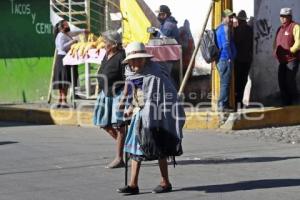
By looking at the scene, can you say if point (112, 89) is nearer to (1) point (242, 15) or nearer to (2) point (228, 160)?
(2) point (228, 160)

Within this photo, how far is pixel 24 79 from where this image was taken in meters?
19.0

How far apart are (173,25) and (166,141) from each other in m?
7.19

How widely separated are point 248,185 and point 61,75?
26.2ft

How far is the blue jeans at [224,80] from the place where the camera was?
13438 millimetres

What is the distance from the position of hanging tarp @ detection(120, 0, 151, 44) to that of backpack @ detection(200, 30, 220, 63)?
2.92 m

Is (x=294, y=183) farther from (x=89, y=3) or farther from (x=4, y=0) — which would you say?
(x=4, y=0)

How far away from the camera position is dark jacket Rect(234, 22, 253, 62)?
571 inches

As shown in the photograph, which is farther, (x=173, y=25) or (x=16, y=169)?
(x=173, y=25)

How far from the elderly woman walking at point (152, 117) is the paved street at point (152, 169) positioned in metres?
0.41

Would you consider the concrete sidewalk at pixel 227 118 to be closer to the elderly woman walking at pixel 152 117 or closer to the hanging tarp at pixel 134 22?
the hanging tarp at pixel 134 22

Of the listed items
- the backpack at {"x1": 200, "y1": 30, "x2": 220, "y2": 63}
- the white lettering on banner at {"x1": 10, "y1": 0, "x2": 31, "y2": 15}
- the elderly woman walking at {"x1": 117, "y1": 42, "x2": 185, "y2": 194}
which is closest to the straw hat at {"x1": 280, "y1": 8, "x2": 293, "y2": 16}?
the backpack at {"x1": 200, "y1": 30, "x2": 220, "y2": 63}

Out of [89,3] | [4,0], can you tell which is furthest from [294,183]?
[4,0]

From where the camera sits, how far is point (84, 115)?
49.1 ft

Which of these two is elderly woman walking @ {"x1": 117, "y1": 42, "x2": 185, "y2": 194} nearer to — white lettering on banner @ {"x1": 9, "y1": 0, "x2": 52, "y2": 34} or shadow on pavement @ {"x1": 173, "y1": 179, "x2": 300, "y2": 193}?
shadow on pavement @ {"x1": 173, "y1": 179, "x2": 300, "y2": 193}
